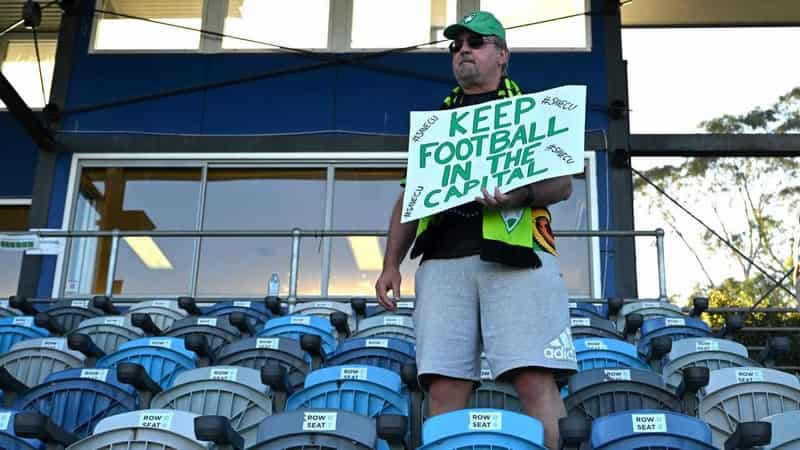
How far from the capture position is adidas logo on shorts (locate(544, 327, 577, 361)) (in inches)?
112

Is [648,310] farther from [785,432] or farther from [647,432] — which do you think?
[647,432]

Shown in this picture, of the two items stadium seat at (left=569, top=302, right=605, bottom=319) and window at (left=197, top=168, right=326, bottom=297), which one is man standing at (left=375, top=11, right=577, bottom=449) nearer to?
stadium seat at (left=569, top=302, right=605, bottom=319)

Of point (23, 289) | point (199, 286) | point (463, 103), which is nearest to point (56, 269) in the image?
point (23, 289)

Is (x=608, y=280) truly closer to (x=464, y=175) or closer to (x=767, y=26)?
(x=767, y=26)

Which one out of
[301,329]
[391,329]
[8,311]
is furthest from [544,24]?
[8,311]

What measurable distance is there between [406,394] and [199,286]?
513cm

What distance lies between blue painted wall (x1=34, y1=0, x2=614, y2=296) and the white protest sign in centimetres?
619

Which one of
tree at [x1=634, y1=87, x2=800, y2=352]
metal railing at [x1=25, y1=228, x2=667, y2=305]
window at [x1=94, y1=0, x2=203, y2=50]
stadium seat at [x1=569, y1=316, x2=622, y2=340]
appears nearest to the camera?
stadium seat at [x1=569, y1=316, x2=622, y2=340]

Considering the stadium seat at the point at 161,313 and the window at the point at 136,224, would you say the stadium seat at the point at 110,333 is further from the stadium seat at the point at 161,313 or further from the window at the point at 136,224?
the window at the point at 136,224

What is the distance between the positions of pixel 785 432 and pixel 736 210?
1657 centimetres

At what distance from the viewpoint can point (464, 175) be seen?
10.2 ft

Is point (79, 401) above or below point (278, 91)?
below

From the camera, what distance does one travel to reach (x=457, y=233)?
305 cm

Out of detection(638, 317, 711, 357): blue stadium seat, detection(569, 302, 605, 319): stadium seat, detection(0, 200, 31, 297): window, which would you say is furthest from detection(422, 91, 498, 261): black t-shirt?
detection(0, 200, 31, 297): window
